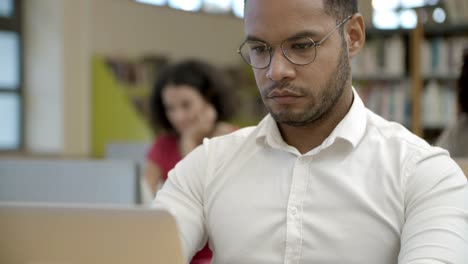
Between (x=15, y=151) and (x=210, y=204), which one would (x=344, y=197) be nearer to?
(x=210, y=204)

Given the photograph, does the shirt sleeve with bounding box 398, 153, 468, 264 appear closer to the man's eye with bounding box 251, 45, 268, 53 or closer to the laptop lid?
the man's eye with bounding box 251, 45, 268, 53

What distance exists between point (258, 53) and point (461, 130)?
1274 mm

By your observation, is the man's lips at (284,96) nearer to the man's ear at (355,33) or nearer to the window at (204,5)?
the man's ear at (355,33)

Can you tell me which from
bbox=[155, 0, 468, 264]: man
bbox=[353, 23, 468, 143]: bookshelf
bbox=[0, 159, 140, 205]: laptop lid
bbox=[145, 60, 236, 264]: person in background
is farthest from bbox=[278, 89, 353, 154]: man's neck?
bbox=[353, 23, 468, 143]: bookshelf

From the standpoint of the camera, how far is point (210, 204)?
149 cm

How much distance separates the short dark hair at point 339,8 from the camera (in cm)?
142

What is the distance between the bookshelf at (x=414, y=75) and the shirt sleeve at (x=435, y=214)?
4.34 meters

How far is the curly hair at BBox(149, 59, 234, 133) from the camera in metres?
3.35

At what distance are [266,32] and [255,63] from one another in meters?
0.07

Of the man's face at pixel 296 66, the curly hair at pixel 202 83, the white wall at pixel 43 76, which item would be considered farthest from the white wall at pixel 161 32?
the man's face at pixel 296 66

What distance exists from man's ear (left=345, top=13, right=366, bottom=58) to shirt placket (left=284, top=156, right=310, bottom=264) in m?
0.25

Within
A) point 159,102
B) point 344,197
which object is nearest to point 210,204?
point 344,197

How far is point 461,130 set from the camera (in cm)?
248

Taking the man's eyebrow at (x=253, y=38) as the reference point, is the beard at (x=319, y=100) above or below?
below
